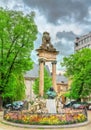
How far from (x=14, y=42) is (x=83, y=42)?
76027 mm

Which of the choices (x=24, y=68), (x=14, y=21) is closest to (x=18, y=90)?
(x=24, y=68)

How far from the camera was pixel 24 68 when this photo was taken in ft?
128

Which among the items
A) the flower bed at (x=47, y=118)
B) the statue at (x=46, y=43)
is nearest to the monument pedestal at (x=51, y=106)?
the flower bed at (x=47, y=118)

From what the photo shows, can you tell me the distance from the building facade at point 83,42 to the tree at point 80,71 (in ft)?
172

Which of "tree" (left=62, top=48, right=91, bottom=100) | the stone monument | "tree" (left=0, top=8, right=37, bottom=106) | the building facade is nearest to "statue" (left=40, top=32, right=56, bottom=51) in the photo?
the stone monument

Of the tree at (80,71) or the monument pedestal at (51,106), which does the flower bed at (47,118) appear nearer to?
the monument pedestal at (51,106)

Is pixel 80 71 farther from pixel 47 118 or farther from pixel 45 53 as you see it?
pixel 47 118

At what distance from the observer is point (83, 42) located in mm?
110938

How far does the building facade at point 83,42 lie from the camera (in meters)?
107

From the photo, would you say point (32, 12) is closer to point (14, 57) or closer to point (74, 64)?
point (14, 57)

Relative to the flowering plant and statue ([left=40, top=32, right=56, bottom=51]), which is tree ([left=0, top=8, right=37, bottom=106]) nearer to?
statue ([left=40, top=32, right=56, bottom=51])

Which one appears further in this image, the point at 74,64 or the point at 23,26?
the point at 74,64

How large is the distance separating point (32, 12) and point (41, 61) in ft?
25.7

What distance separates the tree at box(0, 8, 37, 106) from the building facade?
7007 cm
